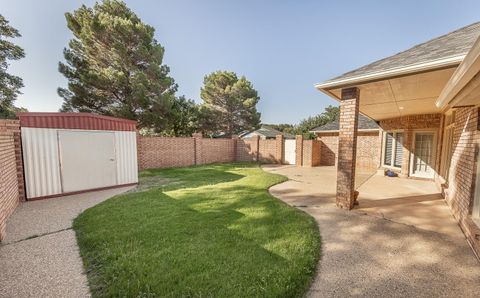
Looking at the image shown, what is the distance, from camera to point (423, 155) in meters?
8.64

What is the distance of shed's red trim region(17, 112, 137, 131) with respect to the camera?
556cm

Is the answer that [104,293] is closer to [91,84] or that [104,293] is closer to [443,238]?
[443,238]

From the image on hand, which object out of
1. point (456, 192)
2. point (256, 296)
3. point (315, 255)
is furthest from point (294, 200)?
point (256, 296)

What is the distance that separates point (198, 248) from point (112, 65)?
14.6 metres

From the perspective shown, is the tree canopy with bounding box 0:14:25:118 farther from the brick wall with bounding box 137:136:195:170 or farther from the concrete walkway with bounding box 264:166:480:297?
the concrete walkway with bounding box 264:166:480:297

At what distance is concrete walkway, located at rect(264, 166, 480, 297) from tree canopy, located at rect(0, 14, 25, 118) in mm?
22264

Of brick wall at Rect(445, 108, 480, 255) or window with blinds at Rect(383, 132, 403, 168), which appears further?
window with blinds at Rect(383, 132, 403, 168)

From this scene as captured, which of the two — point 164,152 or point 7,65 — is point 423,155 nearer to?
point 164,152

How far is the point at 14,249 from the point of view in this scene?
3.08 meters

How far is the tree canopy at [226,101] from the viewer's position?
83.6 ft

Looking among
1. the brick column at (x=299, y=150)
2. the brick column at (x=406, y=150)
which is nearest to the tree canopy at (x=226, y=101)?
the brick column at (x=299, y=150)

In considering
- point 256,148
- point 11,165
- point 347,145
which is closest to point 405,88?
point 347,145

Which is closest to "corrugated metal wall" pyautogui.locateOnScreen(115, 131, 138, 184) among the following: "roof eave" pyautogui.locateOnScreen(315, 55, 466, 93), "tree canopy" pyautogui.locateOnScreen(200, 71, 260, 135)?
"roof eave" pyautogui.locateOnScreen(315, 55, 466, 93)

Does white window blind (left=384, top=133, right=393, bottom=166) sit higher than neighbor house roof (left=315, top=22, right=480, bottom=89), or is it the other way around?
neighbor house roof (left=315, top=22, right=480, bottom=89)
